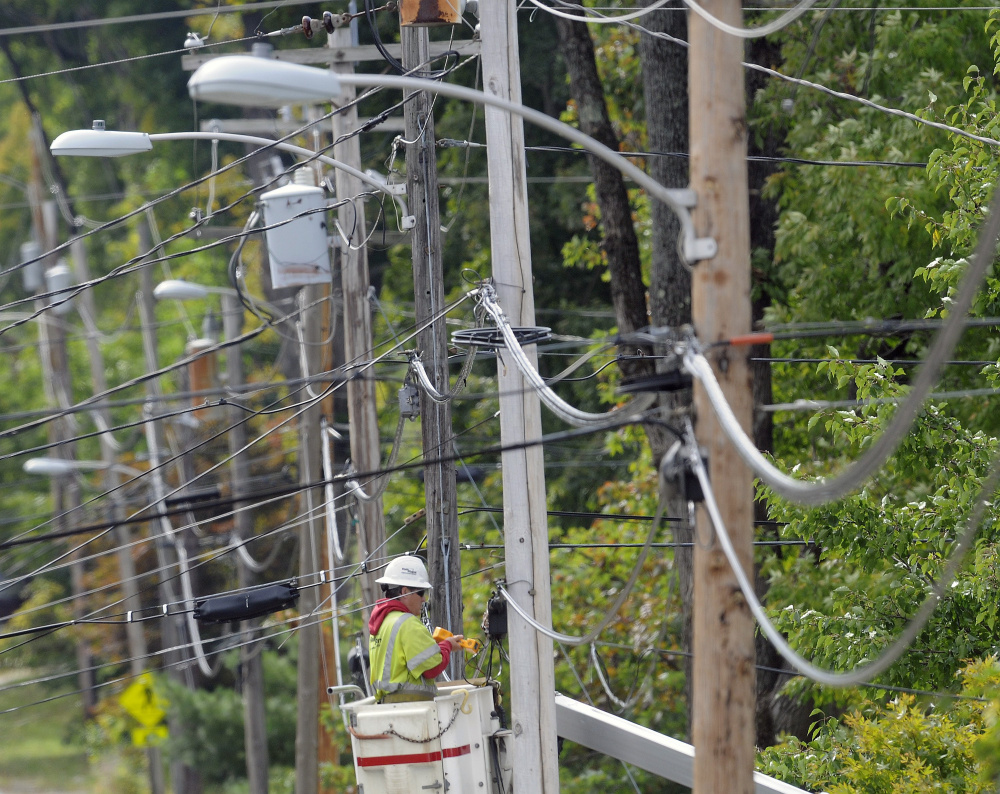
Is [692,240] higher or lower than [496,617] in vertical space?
higher

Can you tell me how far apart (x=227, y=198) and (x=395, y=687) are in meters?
24.3

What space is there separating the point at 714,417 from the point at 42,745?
35892 millimetres

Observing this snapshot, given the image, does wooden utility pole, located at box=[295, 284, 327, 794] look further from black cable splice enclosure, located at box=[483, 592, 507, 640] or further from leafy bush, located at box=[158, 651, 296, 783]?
leafy bush, located at box=[158, 651, 296, 783]

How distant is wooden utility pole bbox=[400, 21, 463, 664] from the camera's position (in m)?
10.0

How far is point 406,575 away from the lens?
884 cm

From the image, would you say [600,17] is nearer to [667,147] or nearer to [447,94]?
[667,147]

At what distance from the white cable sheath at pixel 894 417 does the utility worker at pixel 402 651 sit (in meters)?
3.59

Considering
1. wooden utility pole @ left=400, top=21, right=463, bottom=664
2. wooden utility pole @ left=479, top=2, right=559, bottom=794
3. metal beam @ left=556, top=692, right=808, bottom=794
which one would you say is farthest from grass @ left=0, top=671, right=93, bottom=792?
wooden utility pole @ left=479, top=2, right=559, bottom=794

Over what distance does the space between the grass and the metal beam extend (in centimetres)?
2507

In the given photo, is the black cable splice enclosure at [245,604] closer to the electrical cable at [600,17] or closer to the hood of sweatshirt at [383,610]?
the hood of sweatshirt at [383,610]

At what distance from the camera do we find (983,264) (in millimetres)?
4383

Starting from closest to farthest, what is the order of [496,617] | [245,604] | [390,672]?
[390,672], [496,617], [245,604]

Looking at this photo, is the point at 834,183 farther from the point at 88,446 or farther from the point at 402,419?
the point at 88,446

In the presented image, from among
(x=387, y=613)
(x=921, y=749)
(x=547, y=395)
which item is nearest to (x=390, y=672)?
(x=387, y=613)
